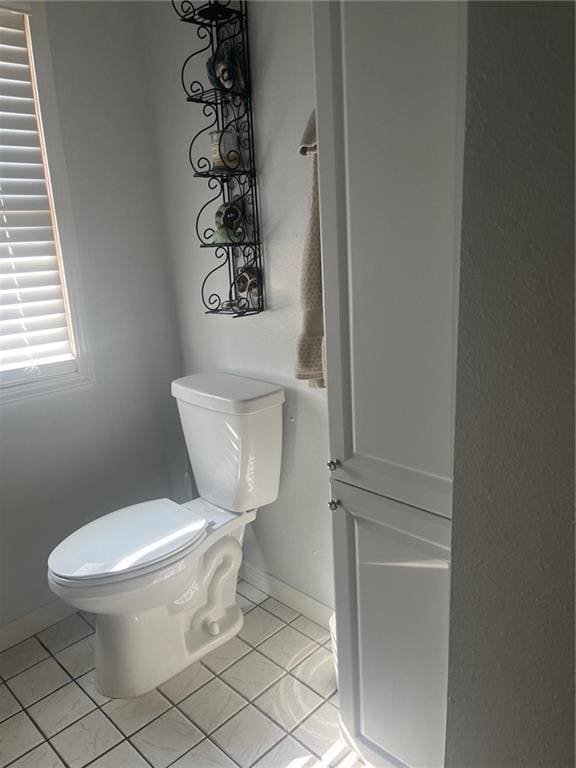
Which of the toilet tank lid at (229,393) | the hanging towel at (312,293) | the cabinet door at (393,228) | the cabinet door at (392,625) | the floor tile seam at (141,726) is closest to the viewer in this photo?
the cabinet door at (393,228)

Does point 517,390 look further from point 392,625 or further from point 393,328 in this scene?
point 392,625

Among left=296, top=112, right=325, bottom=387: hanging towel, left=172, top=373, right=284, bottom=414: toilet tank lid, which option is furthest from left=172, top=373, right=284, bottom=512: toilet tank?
left=296, top=112, right=325, bottom=387: hanging towel

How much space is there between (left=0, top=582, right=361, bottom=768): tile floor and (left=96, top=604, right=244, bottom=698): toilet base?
1.5 inches

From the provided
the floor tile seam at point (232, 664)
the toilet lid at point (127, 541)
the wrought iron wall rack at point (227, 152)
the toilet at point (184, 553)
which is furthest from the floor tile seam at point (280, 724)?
the wrought iron wall rack at point (227, 152)

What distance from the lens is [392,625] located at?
117cm

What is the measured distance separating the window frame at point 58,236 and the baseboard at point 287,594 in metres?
0.96

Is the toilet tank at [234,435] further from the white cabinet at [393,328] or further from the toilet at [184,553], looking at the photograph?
the white cabinet at [393,328]

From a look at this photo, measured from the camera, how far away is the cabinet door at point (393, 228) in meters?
0.85

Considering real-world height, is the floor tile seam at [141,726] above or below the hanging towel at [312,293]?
below

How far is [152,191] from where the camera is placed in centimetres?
208

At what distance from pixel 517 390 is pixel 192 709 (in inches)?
60.4

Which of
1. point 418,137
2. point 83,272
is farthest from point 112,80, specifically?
point 418,137

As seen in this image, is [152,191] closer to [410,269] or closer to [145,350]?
[145,350]

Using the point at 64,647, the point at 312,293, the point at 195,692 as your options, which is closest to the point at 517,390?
the point at 312,293
